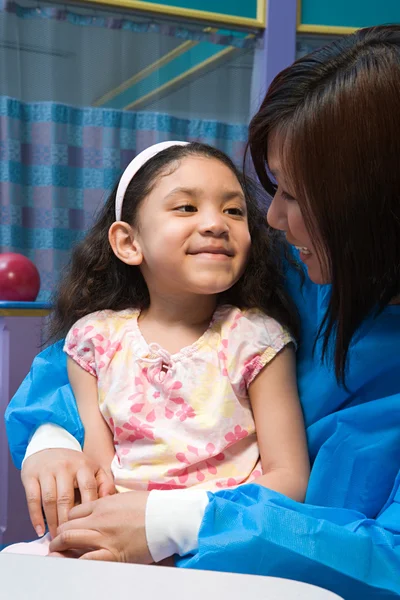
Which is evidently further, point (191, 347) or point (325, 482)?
point (191, 347)

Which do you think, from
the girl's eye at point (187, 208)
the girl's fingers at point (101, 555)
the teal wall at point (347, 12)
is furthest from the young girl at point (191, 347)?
the teal wall at point (347, 12)

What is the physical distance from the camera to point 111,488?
1145mm

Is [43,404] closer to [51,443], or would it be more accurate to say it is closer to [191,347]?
[51,443]

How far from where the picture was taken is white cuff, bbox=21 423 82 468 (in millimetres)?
1209

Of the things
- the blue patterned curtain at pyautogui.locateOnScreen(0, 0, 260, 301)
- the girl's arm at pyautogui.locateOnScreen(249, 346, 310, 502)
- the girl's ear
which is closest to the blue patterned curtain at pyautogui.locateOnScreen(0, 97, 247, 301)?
the blue patterned curtain at pyautogui.locateOnScreen(0, 0, 260, 301)

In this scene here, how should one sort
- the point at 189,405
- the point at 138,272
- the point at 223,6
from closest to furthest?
the point at 189,405
the point at 138,272
the point at 223,6

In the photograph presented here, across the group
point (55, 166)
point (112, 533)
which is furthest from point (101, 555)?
point (55, 166)

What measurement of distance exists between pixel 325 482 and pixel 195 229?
0.44 m

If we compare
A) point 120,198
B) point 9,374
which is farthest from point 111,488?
point 9,374

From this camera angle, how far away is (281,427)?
44.1 inches

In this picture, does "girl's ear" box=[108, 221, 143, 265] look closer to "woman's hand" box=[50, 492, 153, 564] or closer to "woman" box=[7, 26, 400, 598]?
"woman" box=[7, 26, 400, 598]

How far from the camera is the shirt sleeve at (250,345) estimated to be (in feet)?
3.87

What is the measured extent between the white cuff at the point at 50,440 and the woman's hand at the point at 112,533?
10.6 inches

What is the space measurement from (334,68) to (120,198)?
0.51 m
